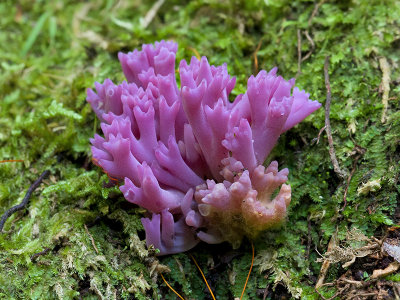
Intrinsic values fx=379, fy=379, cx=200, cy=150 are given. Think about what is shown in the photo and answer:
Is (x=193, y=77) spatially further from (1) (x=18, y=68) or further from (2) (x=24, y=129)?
(1) (x=18, y=68)

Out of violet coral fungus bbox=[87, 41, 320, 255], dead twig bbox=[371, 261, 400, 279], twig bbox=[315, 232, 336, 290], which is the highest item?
violet coral fungus bbox=[87, 41, 320, 255]

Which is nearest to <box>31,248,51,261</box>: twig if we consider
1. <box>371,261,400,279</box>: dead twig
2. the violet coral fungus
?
the violet coral fungus

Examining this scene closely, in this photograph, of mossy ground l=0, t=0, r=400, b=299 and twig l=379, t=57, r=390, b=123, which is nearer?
mossy ground l=0, t=0, r=400, b=299

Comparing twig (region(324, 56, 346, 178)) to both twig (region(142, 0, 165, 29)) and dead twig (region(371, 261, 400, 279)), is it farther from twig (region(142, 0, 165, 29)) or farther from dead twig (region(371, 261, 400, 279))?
twig (region(142, 0, 165, 29))

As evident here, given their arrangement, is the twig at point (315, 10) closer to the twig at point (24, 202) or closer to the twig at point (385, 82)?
the twig at point (385, 82)

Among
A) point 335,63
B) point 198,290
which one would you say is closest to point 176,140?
point 198,290

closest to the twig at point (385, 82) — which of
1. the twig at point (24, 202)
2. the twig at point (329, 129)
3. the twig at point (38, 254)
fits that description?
the twig at point (329, 129)
